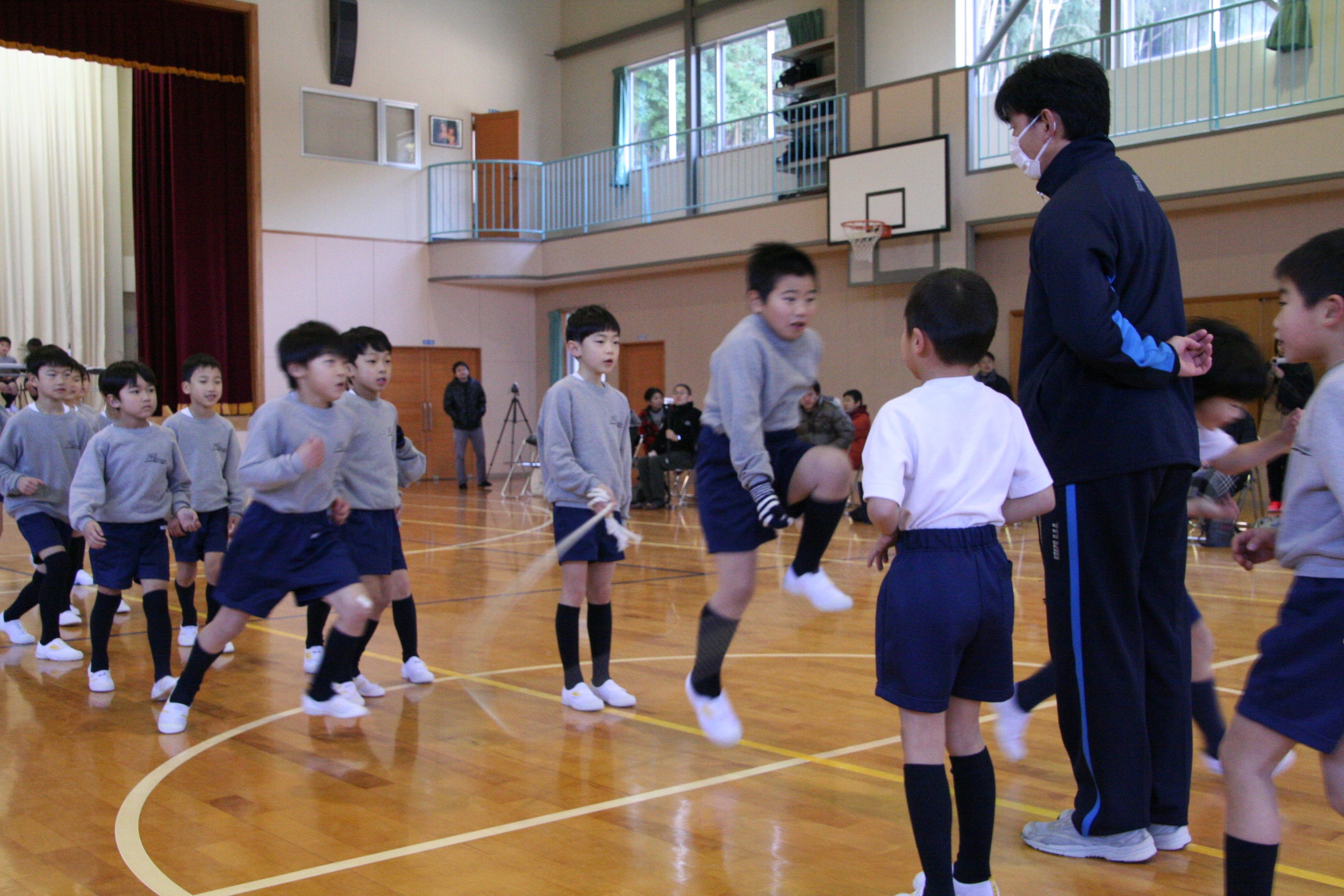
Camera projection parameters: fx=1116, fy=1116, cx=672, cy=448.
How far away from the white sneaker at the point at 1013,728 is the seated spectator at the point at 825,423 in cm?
551

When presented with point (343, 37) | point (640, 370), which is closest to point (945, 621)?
→ point (640, 370)

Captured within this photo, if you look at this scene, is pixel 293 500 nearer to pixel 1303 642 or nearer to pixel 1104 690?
pixel 1104 690

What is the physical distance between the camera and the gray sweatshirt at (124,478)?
13.4ft

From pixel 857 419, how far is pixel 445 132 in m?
8.47

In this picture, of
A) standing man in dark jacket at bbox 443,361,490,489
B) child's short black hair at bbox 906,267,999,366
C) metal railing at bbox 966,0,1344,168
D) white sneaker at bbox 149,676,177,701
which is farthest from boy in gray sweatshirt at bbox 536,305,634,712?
standing man in dark jacket at bbox 443,361,490,489

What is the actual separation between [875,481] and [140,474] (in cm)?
A: 319

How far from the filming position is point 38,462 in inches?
189

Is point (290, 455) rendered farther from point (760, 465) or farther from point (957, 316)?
point (957, 316)

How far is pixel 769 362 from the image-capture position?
280 cm

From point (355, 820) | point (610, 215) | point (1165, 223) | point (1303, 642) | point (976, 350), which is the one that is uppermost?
point (610, 215)

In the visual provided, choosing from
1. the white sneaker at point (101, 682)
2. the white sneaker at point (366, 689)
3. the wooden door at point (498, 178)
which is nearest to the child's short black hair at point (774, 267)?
the white sneaker at point (366, 689)

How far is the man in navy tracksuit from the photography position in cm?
235

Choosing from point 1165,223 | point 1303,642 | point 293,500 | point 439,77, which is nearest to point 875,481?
point 1303,642

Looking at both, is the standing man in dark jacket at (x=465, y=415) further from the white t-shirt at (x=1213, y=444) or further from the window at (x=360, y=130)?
the white t-shirt at (x=1213, y=444)
